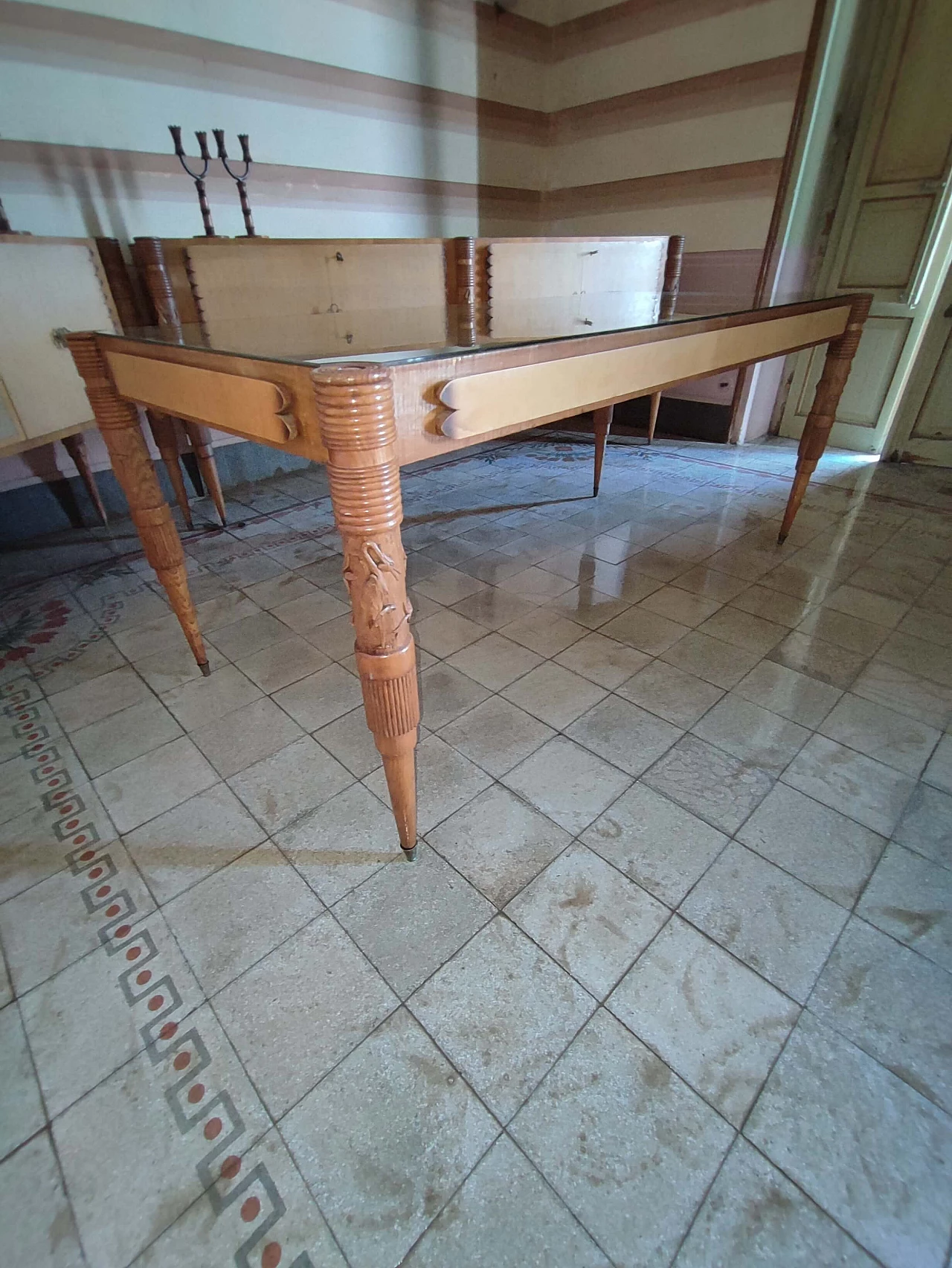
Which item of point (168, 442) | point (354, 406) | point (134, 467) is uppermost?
point (354, 406)

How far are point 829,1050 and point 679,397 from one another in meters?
3.79

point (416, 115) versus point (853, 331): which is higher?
point (416, 115)

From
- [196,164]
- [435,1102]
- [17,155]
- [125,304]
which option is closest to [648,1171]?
[435,1102]

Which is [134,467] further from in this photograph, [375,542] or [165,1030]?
[165,1030]

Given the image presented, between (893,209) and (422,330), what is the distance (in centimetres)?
341

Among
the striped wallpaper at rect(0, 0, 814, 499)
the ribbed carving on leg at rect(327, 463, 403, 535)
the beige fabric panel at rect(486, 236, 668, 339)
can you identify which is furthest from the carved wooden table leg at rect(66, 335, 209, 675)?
the striped wallpaper at rect(0, 0, 814, 499)

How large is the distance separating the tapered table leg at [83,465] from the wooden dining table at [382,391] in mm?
1410

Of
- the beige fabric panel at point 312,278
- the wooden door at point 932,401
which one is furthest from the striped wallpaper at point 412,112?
the wooden door at point 932,401

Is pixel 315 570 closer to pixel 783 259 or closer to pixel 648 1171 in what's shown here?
pixel 648 1171

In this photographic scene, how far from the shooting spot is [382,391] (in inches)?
27.8

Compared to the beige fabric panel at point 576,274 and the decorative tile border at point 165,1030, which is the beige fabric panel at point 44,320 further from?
the beige fabric panel at point 576,274

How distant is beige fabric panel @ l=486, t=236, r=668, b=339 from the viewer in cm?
178

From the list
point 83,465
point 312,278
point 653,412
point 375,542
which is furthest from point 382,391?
point 653,412

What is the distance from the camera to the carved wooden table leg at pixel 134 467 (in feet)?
4.15
